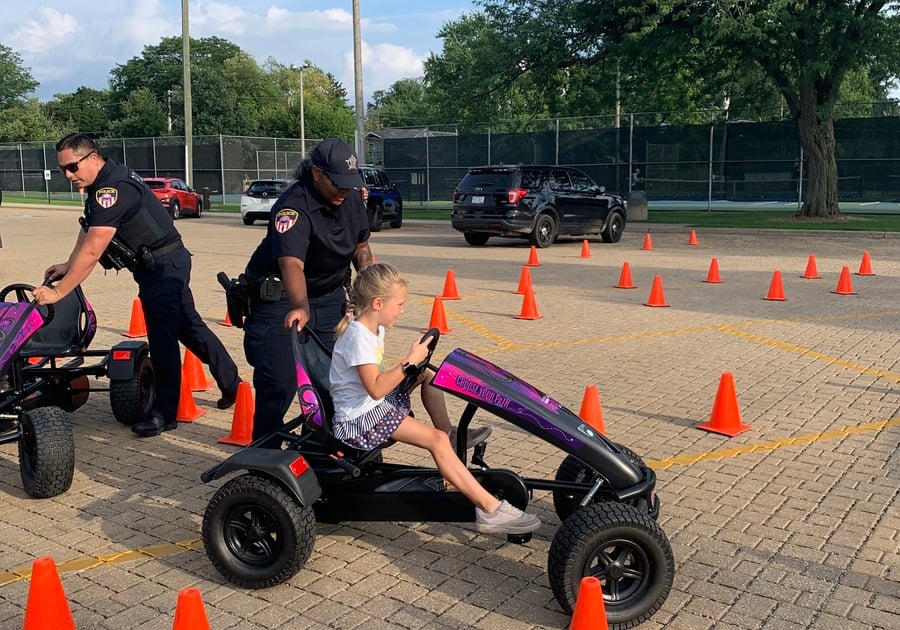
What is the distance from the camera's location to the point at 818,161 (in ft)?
79.7

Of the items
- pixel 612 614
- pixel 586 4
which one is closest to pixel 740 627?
pixel 612 614

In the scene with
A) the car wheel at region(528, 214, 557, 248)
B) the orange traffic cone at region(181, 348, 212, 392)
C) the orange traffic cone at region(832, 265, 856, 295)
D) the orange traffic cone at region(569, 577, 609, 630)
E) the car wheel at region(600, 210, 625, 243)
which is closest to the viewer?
the orange traffic cone at region(569, 577, 609, 630)

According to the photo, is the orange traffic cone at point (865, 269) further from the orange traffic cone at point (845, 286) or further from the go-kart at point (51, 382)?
the go-kart at point (51, 382)

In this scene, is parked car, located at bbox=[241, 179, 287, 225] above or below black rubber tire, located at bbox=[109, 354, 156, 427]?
above

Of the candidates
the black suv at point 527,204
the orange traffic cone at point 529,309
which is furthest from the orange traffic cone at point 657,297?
the black suv at point 527,204

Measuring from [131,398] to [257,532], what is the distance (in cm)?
273

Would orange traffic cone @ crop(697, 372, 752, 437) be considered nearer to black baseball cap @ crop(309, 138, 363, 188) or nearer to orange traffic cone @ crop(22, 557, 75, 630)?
black baseball cap @ crop(309, 138, 363, 188)

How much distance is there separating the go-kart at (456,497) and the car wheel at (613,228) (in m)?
16.8

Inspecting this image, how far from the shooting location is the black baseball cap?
4371 mm

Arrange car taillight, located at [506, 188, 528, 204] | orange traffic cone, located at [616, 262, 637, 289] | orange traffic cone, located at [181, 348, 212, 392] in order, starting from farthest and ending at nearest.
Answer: car taillight, located at [506, 188, 528, 204], orange traffic cone, located at [616, 262, 637, 289], orange traffic cone, located at [181, 348, 212, 392]

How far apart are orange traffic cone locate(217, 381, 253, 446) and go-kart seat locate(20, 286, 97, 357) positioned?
1139 millimetres

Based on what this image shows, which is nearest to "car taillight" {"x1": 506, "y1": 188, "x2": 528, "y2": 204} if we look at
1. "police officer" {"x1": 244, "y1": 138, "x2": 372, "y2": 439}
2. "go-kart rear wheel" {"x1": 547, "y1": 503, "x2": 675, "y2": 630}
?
"police officer" {"x1": 244, "y1": 138, "x2": 372, "y2": 439}

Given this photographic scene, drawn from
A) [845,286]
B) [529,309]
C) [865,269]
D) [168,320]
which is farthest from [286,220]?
[865,269]

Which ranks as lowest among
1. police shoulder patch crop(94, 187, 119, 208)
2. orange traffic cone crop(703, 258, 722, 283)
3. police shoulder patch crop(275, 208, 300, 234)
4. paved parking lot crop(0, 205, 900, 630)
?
paved parking lot crop(0, 205, 900, 630)
